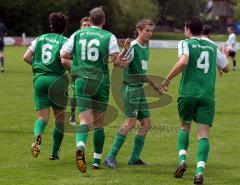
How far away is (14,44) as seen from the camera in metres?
57.7

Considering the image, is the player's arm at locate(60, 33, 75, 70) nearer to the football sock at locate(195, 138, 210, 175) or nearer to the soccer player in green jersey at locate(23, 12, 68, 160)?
the soccer player in green jersey at locate(23, 12, 68, 160)

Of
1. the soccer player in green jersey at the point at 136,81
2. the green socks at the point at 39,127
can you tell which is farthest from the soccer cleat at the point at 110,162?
the green socks at the point at 39,127

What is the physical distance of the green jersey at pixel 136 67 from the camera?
9.31 m

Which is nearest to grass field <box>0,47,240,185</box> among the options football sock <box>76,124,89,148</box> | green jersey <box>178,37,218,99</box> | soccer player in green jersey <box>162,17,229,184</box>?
football sock <box>76,124,89,148</box>

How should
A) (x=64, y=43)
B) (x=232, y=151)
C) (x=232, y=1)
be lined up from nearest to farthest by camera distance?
(x=64, y=43) < (x=232, y=151) < (x=232, y=1)

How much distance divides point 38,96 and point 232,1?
395 ft

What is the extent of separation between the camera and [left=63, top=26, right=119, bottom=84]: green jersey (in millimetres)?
8742

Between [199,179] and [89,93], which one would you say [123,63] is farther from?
[199,179]

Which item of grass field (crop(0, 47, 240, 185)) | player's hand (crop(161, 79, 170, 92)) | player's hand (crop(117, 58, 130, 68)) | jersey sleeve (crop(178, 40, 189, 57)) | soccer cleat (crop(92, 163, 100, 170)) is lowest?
grass field (crop(0, 47, 240, 185))

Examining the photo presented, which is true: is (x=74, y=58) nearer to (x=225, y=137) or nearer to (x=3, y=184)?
(x=3, y=184)

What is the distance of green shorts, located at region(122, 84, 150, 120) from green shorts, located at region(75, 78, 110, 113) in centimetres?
54

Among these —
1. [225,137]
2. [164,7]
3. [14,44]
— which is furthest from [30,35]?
[225,137]

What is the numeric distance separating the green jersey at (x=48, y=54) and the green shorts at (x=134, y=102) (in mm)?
1003

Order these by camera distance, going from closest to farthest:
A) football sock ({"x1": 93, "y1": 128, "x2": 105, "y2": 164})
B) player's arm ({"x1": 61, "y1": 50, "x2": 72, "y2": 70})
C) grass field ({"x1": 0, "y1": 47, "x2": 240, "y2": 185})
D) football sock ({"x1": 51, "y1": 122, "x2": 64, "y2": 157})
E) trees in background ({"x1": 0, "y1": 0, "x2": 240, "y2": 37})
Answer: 1. grass field ({"x1": 0, "y1": 47, "x2": 240, "y2": 185})
2. player's arm ({"x1": 61, "y1": 50, "x2": 72, "y2": 70})
3. football sock ({"x1": 93, "y1": 128, "x2": 105, "y2": 164})
4. football sock ({"x1": 51, "y1": 122, "x2": 64, "y2": 157})
5. trees in background ({"x1": 0, "y1": 0, "x2": 240, "y2": 37})
